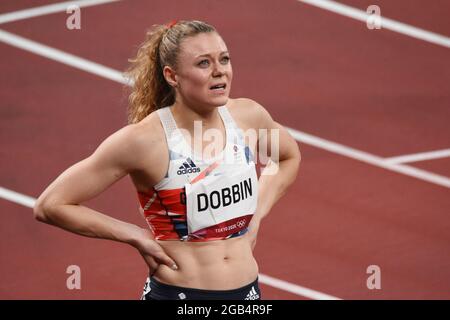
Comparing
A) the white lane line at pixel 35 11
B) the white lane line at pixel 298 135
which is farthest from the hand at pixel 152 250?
the white lane line at pixel 35 11

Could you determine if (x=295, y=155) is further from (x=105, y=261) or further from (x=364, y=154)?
(x=364, y=154)

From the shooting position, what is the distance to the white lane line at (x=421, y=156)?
748 cm

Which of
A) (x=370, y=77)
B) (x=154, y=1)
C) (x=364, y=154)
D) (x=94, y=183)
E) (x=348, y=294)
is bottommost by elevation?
(x=348, y=294)

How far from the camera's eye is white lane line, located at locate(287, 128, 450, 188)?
24.2ft

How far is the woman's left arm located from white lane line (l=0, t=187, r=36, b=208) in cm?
286

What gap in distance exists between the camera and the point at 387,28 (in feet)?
28.1

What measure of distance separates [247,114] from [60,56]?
418 centimetres

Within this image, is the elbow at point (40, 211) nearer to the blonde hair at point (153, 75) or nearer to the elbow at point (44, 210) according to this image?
the elbow at point (44, 210)

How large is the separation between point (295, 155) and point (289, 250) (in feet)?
6.60

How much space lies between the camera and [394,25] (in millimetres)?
8578

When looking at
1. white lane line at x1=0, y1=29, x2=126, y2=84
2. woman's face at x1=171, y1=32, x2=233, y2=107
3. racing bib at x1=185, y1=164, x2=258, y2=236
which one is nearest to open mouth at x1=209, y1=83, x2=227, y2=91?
woman's face at x1=171, y1=32, x2=233, y2=107

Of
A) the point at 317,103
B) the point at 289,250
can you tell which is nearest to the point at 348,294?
the point at 289,250

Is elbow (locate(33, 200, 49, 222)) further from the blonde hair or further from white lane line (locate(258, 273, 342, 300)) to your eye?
white lane line (locate(258, 273, 342, 300))

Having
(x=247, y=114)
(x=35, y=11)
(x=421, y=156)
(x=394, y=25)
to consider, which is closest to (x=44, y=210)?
(x=247, y=114)
